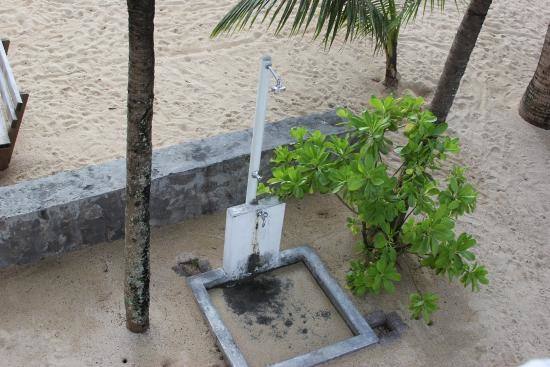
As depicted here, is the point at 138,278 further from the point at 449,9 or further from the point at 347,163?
the point at 449,9

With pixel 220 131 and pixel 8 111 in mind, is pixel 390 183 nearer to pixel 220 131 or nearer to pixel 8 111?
pixel 220 131

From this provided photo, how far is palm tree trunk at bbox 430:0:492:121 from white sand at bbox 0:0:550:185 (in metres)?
1.47

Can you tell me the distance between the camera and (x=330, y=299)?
15.7ft

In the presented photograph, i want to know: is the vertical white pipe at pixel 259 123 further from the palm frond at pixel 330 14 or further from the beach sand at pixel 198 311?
the beach sand at pixel 198 311

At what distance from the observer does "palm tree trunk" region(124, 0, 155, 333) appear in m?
3.26

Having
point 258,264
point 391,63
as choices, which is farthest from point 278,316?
point 391,63

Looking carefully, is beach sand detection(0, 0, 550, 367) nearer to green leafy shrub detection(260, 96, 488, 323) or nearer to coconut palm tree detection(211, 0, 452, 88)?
green leafy shrub detection(260, 96, 488, 323)

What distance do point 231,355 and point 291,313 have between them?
1.90 feet

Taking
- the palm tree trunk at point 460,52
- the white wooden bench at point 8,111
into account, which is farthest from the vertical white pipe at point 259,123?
the white wooden bench at point 8,111

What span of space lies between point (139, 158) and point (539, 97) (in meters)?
4.50

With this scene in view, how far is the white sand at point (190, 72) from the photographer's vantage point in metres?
6.14

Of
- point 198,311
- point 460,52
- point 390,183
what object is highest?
point 460,52

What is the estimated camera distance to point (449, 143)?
14.6 ft

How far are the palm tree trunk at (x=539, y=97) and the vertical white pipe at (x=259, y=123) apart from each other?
3.58m
